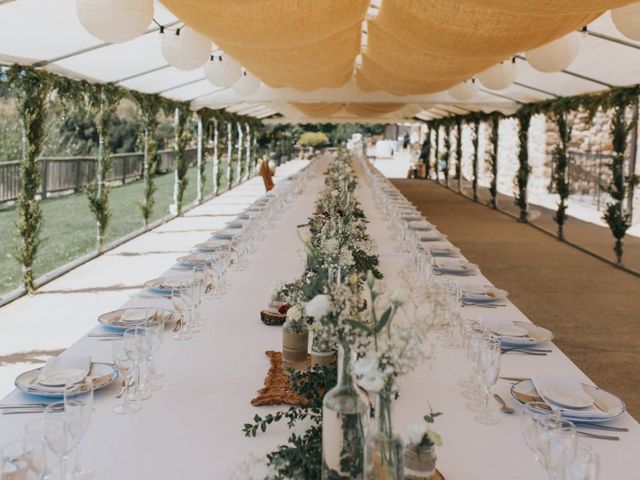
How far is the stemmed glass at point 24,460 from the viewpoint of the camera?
4.09 feet

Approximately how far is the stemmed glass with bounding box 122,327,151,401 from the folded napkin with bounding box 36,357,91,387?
0.56 ft

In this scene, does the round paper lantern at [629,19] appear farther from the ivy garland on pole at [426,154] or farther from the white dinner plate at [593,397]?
the ivy garland on pole at [426,154]

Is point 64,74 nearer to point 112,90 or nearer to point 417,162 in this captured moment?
point 112,90

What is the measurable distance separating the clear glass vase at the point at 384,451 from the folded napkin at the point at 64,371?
1074mm

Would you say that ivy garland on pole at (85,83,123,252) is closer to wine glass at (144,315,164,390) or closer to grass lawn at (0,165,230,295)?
grass lawn at (0,165,230,295)

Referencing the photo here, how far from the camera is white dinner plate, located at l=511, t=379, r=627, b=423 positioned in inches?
73.1

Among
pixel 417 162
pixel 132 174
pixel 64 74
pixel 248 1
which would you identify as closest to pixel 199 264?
pixel 248 1

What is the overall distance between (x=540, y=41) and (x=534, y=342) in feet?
5.99

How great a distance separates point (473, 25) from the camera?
3230mm

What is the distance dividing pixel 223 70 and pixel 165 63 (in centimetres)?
175

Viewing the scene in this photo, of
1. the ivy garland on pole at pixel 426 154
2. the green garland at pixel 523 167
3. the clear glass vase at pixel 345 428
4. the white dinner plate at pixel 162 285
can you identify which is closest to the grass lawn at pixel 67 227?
the white dinner plate at pixel 162 285

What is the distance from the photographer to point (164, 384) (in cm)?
206

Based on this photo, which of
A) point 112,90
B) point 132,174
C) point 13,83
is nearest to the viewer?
point 13,83

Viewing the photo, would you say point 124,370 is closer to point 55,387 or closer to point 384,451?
→ point 55,387
